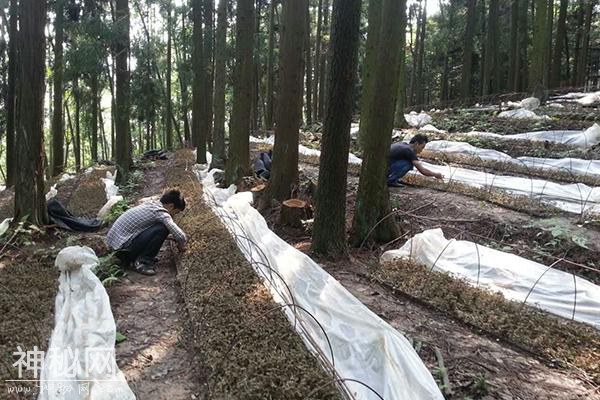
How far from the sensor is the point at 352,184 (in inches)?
366

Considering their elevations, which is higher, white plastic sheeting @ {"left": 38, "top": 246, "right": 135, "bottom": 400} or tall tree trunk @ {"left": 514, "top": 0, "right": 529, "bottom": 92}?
tall tree trunk @ {"left": 514, "top": 0, "right": 529, "bottom": 92}

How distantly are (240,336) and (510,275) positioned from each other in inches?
117

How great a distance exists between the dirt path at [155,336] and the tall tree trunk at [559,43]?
24.2 m

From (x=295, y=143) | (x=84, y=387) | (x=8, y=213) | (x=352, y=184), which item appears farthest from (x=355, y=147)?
(x=84, y=387)

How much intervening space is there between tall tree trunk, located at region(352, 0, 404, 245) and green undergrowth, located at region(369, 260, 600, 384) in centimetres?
115

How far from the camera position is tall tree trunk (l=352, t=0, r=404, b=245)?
20.4 ft

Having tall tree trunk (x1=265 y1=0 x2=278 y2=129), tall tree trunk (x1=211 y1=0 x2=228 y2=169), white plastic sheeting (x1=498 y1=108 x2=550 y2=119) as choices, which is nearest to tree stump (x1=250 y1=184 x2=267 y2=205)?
tall tree trunk (x1=211 y1=0 x2=228 y2=169)

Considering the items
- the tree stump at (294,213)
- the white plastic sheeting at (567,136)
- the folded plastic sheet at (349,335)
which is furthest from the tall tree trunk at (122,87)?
the white plastic sheeting at (567,136)

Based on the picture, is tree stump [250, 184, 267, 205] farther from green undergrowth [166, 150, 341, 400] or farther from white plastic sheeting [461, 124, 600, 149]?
white plastic sheeting [461, 124, 600, 149]

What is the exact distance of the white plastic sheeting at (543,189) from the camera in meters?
7.39

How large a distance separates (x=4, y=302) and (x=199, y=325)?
1.84m

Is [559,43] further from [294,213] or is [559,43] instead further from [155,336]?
[155,336]

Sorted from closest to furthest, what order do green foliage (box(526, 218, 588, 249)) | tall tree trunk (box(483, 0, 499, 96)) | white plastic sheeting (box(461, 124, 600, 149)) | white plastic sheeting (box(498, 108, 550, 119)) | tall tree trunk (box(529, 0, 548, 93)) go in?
green foliage (box(526, 218, 588, 249)) < white plastic sheeting (box(461, 124, 600, 149)) < white plastic sheeting (box(498, 108, 550, 119)) < tall tree trunk (box(529, 0, 548, 93)) < tall tree trunk (box(483, 0, 499, 96))

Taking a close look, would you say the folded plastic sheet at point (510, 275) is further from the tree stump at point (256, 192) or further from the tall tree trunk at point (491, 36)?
the tall tree trunk at point (491, 36)
